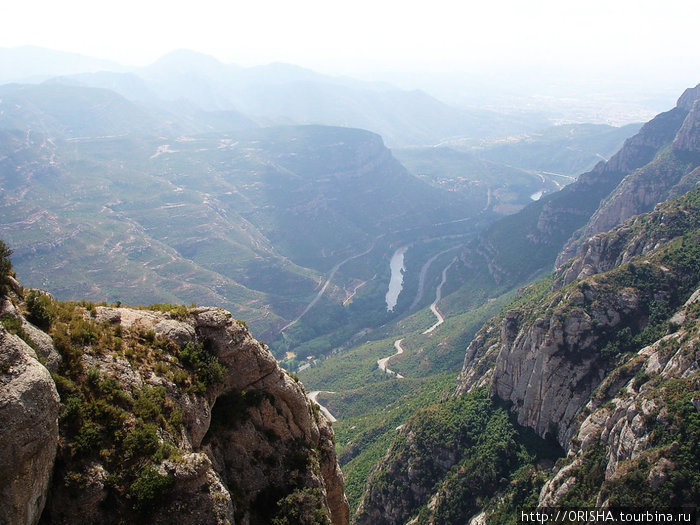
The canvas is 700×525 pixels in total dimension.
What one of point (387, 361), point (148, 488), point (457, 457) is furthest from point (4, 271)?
point (387, 361)

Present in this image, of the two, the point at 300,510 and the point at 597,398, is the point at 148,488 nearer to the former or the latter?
the point at 300,510

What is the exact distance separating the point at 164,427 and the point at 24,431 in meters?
6.74

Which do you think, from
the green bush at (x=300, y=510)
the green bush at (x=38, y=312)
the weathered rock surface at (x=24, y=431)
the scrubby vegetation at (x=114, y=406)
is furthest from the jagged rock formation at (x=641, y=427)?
the green bush at (x=38, y=312)

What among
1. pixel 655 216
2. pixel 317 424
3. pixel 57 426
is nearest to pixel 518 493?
pixel 317 424

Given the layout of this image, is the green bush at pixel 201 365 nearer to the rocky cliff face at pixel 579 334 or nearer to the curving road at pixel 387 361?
the rocky cliff face at pixel 579 334

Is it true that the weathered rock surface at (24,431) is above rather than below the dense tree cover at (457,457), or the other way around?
above

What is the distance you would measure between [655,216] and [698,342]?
55196mm

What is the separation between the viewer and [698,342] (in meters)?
54.3

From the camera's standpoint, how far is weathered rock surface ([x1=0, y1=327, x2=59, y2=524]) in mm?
16438

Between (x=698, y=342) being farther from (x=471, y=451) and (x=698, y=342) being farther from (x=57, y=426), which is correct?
(x=57, y=426)

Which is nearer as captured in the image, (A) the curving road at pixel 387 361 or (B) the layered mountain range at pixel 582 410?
(B) the layered mountain range at pixel 582 410

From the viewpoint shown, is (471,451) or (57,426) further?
(471,451)

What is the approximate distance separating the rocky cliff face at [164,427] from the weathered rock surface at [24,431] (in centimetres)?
5

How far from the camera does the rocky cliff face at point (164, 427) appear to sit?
18422 mm
